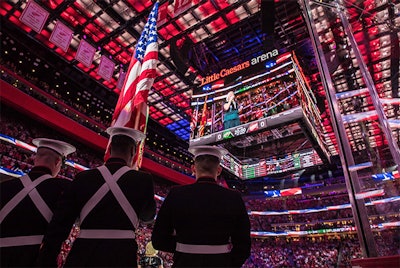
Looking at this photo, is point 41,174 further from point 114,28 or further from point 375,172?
point 114,28

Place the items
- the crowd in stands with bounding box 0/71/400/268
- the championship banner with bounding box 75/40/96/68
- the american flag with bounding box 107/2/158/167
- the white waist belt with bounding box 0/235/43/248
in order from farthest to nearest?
the crowd in stands with bounding box 0/71/400/268 → the championship banner with bounding box 75/40/96/68 → the american flag with bounding box 107/2/158/167 → the white waist belt with bounding box 0/235/43/248

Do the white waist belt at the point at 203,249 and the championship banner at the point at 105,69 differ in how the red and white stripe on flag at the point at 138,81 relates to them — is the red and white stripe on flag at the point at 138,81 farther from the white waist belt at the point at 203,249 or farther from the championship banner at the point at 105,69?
the championship banner at the point at 105,69

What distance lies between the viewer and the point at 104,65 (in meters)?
12.5

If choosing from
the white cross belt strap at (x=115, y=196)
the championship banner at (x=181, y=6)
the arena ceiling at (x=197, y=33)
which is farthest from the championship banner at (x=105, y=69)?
the white cross belt strap at (x=115, y=196)

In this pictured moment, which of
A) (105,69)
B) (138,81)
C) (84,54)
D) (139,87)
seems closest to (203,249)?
(139,87)

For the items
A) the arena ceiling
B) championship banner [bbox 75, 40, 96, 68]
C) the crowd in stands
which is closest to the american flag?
the arena ceiling

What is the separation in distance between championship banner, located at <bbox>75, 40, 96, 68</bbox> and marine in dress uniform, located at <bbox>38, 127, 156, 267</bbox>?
11.1 metres

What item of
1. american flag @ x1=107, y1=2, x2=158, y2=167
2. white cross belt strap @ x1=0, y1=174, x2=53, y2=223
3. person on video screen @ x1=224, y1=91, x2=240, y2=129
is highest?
person on video screen @ x1=224, y1=91, x2=240, y2=129

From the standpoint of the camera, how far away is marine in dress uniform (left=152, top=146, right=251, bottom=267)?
1.91 meters

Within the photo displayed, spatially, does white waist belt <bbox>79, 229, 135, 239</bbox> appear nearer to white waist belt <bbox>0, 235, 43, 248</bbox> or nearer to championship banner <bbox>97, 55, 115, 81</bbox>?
white waist belt <bbox>0, 235, 43, 248</bbox>

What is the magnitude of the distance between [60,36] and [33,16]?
111 cm

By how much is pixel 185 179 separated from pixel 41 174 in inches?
919

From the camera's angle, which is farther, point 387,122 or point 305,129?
point 305,129

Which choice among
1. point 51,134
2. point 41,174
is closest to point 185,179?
point 51,134
